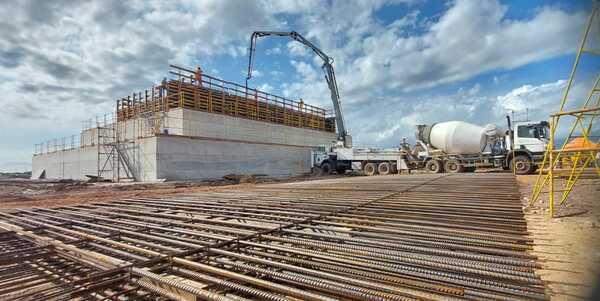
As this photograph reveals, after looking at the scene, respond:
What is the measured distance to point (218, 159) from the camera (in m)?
22.2

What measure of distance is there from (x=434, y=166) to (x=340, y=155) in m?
7.14

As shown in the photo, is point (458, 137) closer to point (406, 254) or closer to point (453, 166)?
point (453, 166)

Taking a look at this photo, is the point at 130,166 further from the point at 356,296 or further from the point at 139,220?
the point at 356,296

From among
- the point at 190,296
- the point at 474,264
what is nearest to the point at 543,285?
the point at 474,264

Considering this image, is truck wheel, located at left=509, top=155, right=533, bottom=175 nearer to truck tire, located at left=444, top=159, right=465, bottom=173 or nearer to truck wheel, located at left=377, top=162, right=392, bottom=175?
truck tire, located at left=444, top=159, right=465, bottom=173

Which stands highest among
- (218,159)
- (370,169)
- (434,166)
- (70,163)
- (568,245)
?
(70,163)

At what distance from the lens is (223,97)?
85.5 feet

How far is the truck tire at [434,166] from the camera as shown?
19875 mm

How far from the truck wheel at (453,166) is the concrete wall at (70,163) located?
23722 millimetres

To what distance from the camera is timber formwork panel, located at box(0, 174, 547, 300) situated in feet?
7.52

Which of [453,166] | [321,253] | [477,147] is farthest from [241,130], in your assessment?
[321,253]

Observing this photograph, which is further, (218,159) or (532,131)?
(218,159)

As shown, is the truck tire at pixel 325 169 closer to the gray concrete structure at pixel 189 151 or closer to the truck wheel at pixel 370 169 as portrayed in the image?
the truck wheel at pixel 370 169

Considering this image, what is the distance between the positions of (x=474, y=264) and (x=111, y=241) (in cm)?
389
